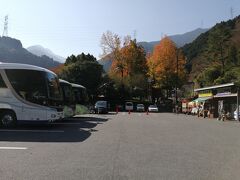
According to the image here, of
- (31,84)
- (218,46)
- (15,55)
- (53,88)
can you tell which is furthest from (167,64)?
(15,55)

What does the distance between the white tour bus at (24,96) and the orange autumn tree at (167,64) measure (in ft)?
180

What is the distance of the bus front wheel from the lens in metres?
22.0

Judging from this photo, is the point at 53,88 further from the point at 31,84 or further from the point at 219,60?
Result: the point at 219,60

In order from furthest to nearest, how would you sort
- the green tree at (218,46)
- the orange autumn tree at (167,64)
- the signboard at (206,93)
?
the green tree at (218,46), the orange autumn tree at (167,64), the signboard at (206,93)

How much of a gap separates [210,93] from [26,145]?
186 feet

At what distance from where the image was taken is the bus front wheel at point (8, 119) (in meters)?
22.0

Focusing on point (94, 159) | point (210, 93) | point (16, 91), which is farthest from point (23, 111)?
point (210, 93)

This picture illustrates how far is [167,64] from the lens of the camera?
76062mm

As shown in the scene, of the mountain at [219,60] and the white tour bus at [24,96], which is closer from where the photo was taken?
the white tour bus at [24,96]

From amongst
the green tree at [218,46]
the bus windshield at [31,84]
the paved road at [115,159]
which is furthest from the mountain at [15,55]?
the paved road at [115,159]

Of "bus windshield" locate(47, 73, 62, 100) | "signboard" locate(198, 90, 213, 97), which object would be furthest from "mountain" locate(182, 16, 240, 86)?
"bus windshield" locate(47, 73, 62, 100)

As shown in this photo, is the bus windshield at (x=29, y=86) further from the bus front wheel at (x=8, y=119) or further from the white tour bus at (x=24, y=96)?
the bus front wheel at (x=8, y=119)

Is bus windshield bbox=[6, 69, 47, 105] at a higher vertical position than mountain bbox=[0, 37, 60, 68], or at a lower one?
lower

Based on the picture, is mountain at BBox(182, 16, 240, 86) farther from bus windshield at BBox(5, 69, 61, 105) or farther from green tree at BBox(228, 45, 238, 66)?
bus windshield at BBox(5, 69, 61, 105)
